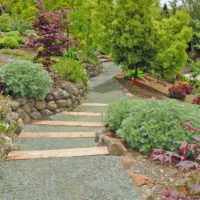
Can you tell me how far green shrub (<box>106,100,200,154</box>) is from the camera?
527 cm

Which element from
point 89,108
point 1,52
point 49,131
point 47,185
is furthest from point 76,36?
point 47,185

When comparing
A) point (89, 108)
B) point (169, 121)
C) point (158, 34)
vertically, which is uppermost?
point (158, 34)

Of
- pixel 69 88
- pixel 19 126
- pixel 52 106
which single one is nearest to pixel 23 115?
pixel 19 126

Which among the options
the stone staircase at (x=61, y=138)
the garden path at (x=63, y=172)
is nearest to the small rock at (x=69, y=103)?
the stone staircase at (x=61, y=138)

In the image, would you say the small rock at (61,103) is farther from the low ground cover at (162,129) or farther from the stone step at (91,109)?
the low ground cover at (162,129)

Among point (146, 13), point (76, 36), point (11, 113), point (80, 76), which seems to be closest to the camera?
point (11, 113)

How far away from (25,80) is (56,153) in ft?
9.66

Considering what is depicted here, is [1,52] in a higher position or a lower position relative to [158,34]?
lower

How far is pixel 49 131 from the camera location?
7.70m

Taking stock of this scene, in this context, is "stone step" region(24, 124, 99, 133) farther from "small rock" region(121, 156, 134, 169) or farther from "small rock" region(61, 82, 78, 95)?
"small rock" region(121, 156, 134, 169)

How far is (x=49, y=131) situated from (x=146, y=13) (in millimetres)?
7153

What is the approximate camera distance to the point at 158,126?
5.36 meters

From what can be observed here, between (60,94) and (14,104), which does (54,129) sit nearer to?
(14,104)

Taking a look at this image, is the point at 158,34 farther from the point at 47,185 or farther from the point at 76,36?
the point at 47,185
